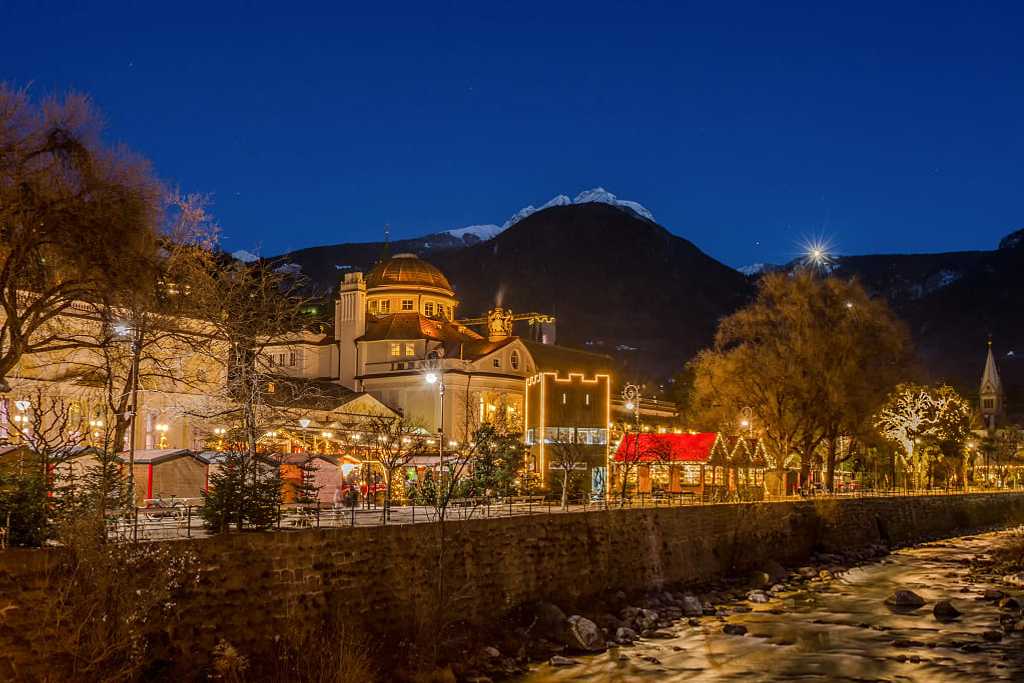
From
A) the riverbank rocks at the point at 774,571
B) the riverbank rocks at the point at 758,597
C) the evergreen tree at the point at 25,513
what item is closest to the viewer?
the evergreen tree at the point at 25,513

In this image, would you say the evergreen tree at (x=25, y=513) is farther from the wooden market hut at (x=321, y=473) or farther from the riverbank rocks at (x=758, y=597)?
the riverbank rocks at (x=758, y=597)

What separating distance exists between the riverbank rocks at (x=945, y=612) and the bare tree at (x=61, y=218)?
93.2 feet

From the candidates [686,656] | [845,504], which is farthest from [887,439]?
[686,656]

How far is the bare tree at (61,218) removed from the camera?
967 inches

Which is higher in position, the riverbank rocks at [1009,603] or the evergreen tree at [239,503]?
the evergreen tree at [239,503]

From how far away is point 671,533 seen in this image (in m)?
42.5

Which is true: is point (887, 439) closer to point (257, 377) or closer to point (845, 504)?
point (845, 504)

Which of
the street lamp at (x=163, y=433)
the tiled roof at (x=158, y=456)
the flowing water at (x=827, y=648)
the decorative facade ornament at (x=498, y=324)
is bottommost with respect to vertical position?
the flowing water at (x=827, y=648)

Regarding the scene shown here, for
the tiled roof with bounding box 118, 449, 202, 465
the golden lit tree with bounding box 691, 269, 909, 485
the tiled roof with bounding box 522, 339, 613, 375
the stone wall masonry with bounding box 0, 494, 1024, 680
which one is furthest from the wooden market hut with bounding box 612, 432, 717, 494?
the tiled roof with bounding box 522, 339, 613, 375

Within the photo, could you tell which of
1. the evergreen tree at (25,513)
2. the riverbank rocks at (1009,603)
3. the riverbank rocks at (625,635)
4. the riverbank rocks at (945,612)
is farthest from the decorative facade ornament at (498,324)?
the evergreen tree at (25,513)

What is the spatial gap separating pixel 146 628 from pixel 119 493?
402 cm

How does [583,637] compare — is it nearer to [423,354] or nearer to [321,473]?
[321,473]

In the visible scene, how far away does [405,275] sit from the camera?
107500 millimetres

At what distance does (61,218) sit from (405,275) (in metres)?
82.7
